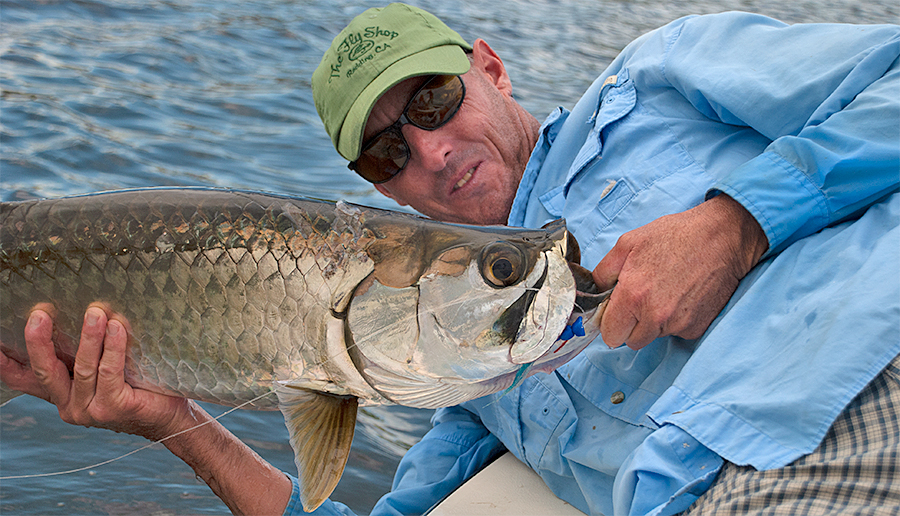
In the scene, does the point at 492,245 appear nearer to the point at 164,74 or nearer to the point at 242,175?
the point at 242,175

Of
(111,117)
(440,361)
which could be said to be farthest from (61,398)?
(111,117)

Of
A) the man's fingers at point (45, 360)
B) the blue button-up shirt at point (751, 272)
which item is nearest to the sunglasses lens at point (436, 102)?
the blue button-up shirt at point (751, 272)

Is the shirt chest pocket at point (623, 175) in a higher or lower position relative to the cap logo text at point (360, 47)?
lower

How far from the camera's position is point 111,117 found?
634 centimetres

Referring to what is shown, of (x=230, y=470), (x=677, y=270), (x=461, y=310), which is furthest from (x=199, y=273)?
(x=677, y=270)

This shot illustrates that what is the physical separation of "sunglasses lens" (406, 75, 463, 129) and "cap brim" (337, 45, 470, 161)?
6 cm

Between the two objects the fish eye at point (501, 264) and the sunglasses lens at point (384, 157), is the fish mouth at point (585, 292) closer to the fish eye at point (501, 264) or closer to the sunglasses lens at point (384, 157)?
the fish eye at point (501, 264)

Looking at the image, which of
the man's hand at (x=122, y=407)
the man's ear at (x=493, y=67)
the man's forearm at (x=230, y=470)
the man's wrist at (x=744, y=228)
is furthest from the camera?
the man's ear at (x=493, y=67)

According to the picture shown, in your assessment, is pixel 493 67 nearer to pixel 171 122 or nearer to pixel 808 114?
pixel 808 114

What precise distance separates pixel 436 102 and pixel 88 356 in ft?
4.94

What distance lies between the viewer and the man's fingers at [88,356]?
177 cm

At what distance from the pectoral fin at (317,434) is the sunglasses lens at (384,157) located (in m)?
1.29

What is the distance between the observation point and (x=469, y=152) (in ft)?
9.23

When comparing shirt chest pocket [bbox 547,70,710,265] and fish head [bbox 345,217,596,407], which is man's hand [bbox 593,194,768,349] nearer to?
fish head [bbox 345,217,596,407]
